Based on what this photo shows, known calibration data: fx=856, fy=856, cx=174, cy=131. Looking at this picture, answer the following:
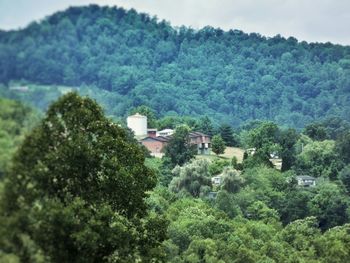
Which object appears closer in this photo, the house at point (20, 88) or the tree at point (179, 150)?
the house at point (20, 88)

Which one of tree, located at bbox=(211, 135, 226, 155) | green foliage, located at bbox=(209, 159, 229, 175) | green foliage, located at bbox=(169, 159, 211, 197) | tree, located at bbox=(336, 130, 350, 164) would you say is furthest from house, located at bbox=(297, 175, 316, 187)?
tree, located at bbox=(211, 135, 226, 155)

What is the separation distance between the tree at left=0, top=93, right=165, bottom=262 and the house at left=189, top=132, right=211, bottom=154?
39163 mm

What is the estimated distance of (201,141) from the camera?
50.1m

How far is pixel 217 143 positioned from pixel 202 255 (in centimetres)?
2751

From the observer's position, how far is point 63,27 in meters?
9.57

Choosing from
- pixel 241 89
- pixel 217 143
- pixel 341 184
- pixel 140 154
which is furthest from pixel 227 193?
Result: pixel 241 89

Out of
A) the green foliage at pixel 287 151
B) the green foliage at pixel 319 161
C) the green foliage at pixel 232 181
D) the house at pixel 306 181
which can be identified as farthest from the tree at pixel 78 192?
the green foliage at pixel 287 151

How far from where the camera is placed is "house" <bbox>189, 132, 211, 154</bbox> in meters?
49.2

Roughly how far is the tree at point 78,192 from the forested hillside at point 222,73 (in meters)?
44.6

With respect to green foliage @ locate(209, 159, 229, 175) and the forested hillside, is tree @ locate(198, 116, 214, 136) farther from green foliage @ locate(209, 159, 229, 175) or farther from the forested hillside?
green foliage @ locate(209, 159, 229, 175)

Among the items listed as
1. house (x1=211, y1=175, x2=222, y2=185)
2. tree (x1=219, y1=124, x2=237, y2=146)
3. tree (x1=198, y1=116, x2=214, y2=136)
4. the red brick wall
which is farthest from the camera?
tree (x1=198, y1=116, x2=214, y2=136)

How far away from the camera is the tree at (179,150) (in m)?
41.7

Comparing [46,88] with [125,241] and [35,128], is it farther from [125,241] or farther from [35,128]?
[125,241]

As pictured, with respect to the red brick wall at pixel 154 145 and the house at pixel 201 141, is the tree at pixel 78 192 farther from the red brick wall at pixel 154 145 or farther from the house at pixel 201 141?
the house at pixel 201 141
